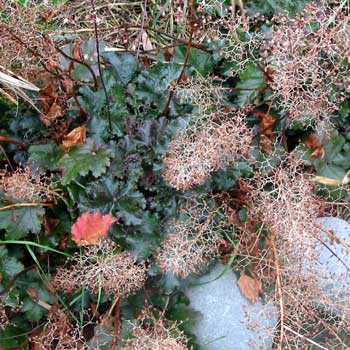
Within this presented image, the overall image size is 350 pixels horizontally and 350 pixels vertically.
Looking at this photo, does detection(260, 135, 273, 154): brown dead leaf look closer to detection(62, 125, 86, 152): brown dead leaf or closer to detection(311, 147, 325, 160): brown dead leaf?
detection(311, 147, 325, 160): brown dead leaf

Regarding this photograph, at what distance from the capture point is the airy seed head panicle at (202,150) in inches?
80.2

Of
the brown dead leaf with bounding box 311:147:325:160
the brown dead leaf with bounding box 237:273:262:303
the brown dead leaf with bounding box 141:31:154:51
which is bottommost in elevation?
the brown dead leaf with bounding box 237:273:262:303

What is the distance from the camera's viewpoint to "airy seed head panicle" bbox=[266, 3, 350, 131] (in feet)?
6.58

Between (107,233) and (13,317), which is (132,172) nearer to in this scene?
(107,233)

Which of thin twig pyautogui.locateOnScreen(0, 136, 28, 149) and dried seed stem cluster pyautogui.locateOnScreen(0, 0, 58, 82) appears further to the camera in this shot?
thin twig pyautogui.locateOnScreen(0, 136, 28, 149)

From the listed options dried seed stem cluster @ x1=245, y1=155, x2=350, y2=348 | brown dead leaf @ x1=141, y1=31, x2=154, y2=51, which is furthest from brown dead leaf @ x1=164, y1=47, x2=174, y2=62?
dried seed stem cluster @ x1=245, y1=155, x2=350, y2=348

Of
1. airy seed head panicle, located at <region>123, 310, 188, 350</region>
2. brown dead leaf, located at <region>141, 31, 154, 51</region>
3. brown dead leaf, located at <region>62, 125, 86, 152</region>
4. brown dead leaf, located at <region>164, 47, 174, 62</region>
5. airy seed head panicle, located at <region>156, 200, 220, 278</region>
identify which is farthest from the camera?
brown dead leaf, located at <region>141, 31, 154, 51</region>

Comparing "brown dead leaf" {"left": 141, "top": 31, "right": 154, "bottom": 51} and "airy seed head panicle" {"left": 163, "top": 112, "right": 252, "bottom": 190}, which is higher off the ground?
"brown dead leaf" {"left": 141, "top": 31, "right": 154, "bottom": 51}

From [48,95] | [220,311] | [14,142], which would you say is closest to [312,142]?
[220,311]

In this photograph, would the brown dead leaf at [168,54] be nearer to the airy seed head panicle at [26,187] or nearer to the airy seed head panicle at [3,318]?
the airy seed head panicle at [26,187]

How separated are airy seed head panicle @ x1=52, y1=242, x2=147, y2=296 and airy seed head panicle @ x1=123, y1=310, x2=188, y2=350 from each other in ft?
0.43

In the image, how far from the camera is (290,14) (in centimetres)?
243

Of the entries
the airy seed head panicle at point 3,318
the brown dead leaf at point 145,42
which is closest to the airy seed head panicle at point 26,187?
the airy seed head panicle at point 3,318

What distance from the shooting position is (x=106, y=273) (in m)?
2.01
